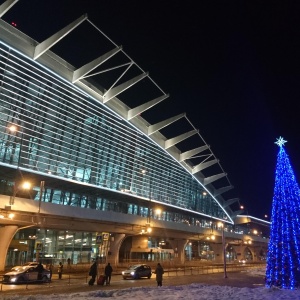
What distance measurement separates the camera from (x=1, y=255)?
33.2 metres

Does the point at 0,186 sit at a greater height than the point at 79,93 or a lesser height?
lesser

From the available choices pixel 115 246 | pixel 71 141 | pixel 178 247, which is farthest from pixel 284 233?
pixel 178 247

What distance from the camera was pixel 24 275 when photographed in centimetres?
2408

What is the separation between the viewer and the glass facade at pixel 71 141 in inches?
1471

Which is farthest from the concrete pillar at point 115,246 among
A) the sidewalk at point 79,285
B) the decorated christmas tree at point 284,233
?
the decorated christmas tree at point 284,233

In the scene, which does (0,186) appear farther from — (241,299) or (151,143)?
(241,299)

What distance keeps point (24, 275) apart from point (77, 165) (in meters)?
22.1

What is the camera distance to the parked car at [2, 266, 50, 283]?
77.4 ft

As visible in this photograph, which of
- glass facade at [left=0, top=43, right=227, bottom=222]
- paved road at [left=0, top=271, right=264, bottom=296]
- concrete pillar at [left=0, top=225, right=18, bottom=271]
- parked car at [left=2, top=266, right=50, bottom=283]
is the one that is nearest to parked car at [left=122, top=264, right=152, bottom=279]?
paved road at [left=0, top=271, right=264, bottom=296]

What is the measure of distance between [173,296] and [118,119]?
128 ft

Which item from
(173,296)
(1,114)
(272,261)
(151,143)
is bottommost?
(173,296)

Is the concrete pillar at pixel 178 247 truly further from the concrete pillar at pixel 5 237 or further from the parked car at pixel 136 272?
the concrete pillar at pixel 5 237

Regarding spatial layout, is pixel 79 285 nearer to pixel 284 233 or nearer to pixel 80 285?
pixel 80 285

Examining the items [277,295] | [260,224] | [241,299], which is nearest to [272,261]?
[277,295]
